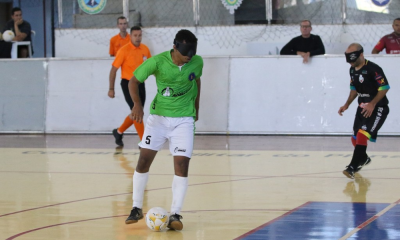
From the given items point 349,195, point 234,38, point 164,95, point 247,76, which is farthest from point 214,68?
point 164,95

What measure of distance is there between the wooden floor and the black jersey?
1.14 meters

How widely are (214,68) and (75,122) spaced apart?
343 centimetres

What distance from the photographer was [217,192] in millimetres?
8664

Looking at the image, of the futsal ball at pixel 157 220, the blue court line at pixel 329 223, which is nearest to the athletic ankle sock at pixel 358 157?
the blue court line at pixel 329 223

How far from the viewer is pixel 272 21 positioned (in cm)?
1894

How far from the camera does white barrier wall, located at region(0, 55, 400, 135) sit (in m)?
15.4

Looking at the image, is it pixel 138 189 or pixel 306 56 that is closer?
pixel 138 189

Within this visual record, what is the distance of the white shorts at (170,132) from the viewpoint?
665cm

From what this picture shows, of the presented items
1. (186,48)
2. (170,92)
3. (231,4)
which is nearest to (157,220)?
(170,92)

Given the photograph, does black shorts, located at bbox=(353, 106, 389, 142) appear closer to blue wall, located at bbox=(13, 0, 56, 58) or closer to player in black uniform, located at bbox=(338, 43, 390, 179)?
player in black uniform, located at bbox=(338, 43, 390, 179)

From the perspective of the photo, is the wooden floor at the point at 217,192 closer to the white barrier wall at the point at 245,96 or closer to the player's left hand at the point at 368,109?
the player's left hand at the point at 368,109

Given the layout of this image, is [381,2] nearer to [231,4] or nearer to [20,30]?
[231,4]

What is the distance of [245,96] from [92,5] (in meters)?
6.16

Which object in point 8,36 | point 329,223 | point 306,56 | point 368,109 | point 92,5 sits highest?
point 92,5
